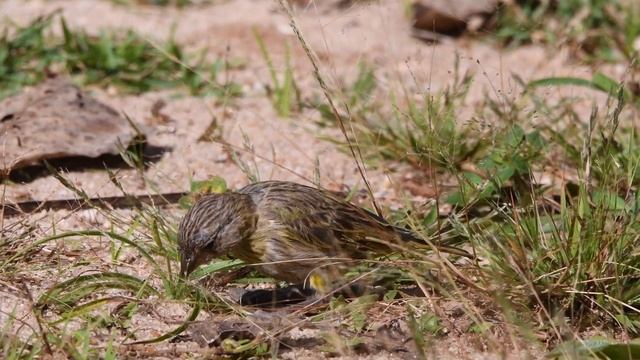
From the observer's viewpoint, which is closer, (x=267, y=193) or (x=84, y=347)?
(x=84, y=347)

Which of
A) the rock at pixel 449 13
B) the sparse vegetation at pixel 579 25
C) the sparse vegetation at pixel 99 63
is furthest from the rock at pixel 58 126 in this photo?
the sparse vegetation at pixel 579 25

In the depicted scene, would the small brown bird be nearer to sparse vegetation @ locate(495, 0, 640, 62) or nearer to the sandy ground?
the sandy ground

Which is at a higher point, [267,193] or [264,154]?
[267,193]

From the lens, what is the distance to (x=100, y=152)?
215 inches

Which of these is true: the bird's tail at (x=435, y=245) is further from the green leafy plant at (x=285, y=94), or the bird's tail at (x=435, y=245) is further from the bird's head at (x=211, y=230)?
the green leafy plant at (x=285, y=94)

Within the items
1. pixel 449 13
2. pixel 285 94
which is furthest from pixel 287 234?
pixel 449 13

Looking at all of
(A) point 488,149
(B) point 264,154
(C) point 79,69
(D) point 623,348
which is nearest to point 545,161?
(A) point 488,149

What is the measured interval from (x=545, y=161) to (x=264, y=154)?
144cm

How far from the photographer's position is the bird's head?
163 inches

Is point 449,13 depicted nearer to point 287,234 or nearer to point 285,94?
point 285,94

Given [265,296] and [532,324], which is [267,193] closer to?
[265,296]

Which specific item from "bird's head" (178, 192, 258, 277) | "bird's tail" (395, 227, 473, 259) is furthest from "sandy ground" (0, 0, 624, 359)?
"bird's tail" (395, 227, 473, 259)

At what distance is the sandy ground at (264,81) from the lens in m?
5.24

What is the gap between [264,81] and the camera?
698 cm
